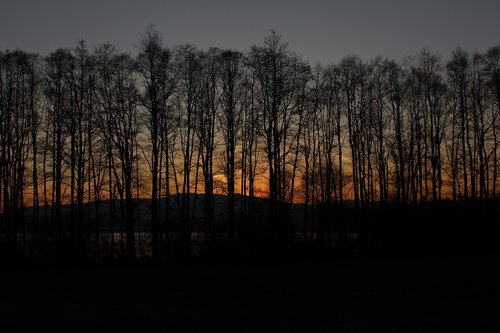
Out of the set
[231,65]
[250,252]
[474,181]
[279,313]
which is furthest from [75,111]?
[474,181]

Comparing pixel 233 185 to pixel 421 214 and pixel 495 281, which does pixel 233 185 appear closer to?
pixel 421 214

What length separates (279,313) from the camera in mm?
11969

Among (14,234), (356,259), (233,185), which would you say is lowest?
(356,259)

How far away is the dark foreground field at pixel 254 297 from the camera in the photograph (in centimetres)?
1059

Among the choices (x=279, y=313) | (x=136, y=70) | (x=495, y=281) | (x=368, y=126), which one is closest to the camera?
(x=279, y=313)

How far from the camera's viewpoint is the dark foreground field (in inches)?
417

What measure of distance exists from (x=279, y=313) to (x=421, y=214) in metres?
26.4

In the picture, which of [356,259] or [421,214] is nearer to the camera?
[356,259]

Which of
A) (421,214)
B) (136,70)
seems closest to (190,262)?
(136,70)

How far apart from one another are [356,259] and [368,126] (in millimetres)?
12842

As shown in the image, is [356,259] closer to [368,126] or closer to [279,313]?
[368,126]

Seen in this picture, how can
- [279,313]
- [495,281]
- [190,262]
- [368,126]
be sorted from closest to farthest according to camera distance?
[279,313] → [495,281] → [190,262] → [368,126]

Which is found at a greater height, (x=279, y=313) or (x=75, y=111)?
(x=75, y=111)

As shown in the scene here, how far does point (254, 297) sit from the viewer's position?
15.0 metres
